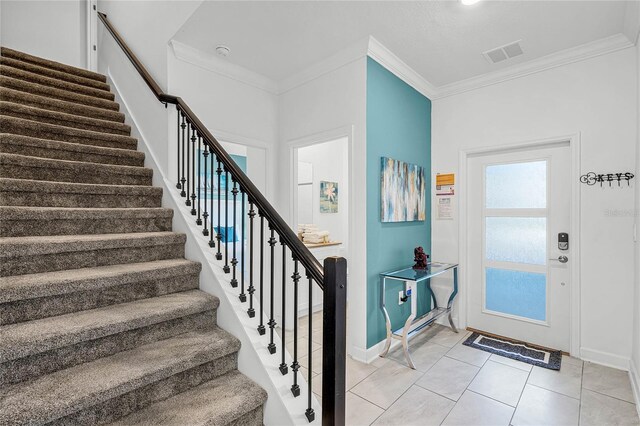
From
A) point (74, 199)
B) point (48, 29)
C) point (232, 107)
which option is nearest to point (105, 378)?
point (74, 199)

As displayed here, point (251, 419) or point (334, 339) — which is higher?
point (334, 339)

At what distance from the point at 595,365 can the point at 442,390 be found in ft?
4.88

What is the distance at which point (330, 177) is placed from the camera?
16.7 ft

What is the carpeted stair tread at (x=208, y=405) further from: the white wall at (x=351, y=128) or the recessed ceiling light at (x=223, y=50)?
the recessed ceiling light at (x=223, y=50)

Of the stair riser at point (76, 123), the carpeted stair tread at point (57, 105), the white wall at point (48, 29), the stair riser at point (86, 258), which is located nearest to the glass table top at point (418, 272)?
the stair riser at point (86, 258)

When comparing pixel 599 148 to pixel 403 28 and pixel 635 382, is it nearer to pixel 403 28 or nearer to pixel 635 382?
pixel 635 382

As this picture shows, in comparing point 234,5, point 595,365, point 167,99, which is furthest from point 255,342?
point 595,365

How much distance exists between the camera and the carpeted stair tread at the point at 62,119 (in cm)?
250

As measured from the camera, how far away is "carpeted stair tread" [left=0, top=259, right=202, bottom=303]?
56.4 inches

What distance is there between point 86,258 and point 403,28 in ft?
9.21

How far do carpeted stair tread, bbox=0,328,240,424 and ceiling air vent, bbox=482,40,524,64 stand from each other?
3.22 meters

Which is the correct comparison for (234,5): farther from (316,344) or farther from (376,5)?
(316,344)

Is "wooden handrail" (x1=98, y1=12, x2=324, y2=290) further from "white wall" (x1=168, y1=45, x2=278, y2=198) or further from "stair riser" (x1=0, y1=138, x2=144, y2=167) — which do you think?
"stair riser" (x1=0, y1=138, x2=144, y2=167)

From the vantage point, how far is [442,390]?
93.4 inches
